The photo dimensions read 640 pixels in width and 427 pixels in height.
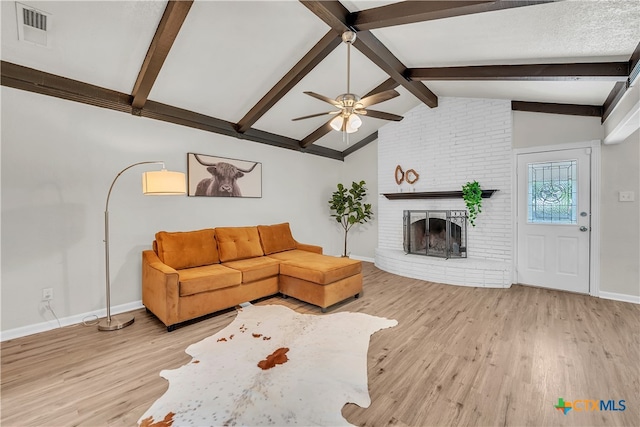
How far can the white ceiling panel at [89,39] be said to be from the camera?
2287mm

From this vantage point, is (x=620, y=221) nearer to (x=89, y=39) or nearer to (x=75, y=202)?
(x=89, y=39)

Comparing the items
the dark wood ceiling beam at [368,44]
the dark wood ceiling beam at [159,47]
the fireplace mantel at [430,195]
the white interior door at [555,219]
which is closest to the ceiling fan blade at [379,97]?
the dark wood ceiling beam at [368,44]

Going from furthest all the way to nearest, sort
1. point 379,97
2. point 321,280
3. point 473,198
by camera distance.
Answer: point 473,198 → point 321,280 → point 379,97

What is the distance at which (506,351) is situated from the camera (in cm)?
238

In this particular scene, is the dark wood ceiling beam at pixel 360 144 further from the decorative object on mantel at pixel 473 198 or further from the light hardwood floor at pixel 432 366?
the light hardwood floor at pixel 432 366

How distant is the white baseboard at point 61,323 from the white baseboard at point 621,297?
6142mm

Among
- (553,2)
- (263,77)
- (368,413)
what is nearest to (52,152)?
(263,77)

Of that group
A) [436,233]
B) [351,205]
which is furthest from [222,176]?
[436,233]

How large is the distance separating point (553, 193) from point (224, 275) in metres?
4.79

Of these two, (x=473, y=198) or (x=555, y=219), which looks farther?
(x=473, y=198)

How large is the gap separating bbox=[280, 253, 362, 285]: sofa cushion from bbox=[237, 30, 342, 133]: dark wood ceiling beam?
2282mm

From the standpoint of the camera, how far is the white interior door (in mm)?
3826

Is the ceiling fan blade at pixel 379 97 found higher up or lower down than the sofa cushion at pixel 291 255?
higher up

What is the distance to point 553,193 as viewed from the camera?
4.06 m
